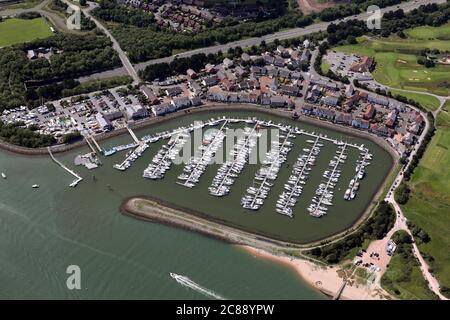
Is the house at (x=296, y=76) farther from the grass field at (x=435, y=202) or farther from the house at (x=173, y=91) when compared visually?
the grass field at (x=435, y=202)

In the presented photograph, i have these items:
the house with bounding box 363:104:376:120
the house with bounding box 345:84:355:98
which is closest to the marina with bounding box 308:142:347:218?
the house with bounding box 363:104:376:120

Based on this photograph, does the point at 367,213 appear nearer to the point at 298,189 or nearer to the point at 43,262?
the point at 298,189

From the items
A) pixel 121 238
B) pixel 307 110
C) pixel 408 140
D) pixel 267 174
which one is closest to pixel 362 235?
pixel 267 174

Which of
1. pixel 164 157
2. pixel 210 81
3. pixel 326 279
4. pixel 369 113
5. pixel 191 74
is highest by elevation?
pixel 369 113

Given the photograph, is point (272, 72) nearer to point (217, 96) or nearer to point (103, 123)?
point (217, 96)

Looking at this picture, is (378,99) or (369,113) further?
(378,99)

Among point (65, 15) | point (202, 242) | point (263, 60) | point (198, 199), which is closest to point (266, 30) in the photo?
point (263, 60)

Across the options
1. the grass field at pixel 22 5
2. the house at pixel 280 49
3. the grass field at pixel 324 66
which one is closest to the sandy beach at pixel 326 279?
the grass field at pixel 324 66
